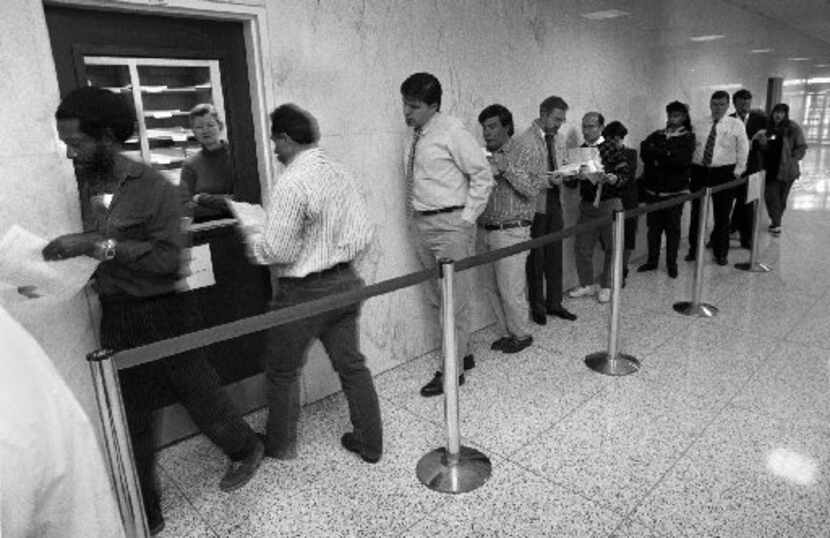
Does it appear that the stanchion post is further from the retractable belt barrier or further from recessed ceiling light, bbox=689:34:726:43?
recessed ceiling light, bbox=689:34:726:43

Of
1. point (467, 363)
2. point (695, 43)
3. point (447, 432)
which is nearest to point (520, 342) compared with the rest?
point (467, 363)

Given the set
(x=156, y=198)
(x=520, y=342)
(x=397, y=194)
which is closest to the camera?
(x=156, y=198)

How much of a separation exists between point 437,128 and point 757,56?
765 cm

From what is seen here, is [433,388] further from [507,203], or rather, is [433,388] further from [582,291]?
[582,291]

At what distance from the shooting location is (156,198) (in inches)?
79.0

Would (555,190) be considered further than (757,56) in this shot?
No

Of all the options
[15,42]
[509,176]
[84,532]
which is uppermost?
[15,42]

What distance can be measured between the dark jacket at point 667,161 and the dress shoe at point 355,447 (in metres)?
3.91

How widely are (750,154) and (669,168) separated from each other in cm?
189

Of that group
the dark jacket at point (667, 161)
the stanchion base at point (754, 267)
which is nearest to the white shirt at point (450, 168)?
the dark jacket at point (667, 161)

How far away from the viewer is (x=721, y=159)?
550 centimetres

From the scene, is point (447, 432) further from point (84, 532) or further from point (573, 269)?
point (573, 269)

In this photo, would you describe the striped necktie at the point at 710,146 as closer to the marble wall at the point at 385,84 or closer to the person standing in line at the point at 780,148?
the marble wall at the point at 385,84

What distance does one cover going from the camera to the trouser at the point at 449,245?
10.3 ft
